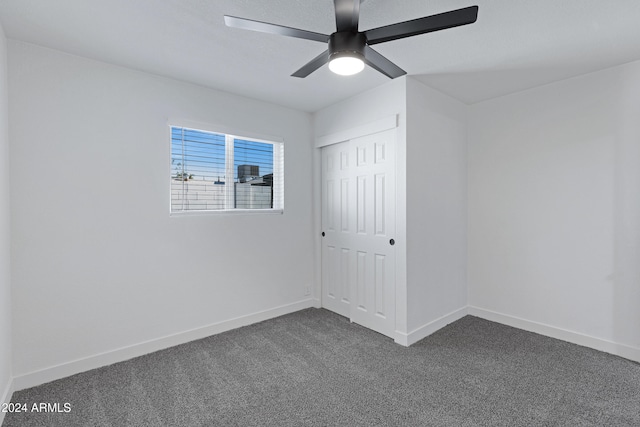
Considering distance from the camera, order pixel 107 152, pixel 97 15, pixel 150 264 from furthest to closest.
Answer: pixel 150 264 → pixel 107 152 → pixel 97 15

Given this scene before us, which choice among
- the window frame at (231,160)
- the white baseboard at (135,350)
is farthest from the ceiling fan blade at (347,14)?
the white baseboard at (135,350)

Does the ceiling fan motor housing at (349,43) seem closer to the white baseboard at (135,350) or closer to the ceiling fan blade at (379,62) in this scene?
the ceiling fan blade at (379,62)

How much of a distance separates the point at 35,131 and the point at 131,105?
0.68 metres

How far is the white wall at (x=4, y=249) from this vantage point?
6.52 ft

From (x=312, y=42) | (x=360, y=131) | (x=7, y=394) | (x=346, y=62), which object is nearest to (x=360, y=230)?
(x=360, y=131)

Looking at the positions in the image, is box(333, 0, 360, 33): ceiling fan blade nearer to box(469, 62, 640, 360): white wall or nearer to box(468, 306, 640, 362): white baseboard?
box(469, 62, 640, 360): white wall

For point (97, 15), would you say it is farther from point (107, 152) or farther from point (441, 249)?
point (441, 249)

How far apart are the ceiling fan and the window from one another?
172 centimetres

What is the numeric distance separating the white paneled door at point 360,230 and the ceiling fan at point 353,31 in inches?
54.0

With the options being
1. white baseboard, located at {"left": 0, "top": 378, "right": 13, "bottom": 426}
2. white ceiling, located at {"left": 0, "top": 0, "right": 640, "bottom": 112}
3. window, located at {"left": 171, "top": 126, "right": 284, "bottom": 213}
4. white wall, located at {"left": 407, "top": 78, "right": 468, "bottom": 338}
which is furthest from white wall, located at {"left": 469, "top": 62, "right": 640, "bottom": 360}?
white baseboard, located at {"left": 0, "top": 378, "right": 13, "bottom": 426}

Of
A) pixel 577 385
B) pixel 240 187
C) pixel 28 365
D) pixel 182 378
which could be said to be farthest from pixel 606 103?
pixel 28 365

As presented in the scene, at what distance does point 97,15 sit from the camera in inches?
76.2

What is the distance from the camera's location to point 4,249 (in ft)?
6.77

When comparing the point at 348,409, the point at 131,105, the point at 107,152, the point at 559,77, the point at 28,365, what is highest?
the point at 559,77
